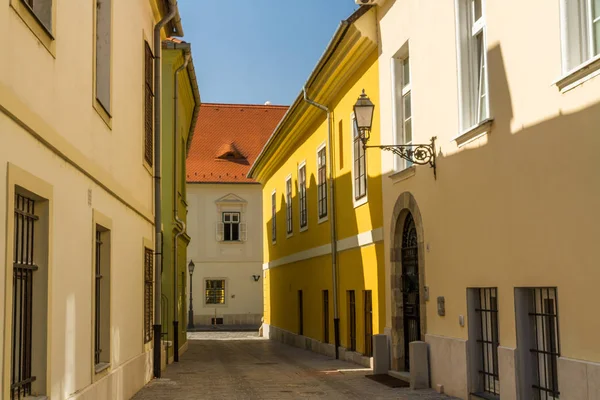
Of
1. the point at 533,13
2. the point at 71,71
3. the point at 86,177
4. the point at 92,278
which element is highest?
the point at 533,13

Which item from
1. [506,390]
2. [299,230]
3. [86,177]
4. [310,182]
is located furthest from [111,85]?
[299,230]

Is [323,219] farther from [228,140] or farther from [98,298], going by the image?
[228,140]

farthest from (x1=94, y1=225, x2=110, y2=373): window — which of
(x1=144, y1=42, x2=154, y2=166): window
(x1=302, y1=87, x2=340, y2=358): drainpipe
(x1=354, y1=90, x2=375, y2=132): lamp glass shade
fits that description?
(x1=302, y1=87, x2=340, y2=358): drainpipe

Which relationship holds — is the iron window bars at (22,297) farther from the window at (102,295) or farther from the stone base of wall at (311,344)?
the stone base of wall at (311,344)

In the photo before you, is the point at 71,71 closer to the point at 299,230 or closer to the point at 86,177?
the point at 86,177

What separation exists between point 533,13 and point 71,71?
16.2 feet

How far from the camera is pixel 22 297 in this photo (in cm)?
735

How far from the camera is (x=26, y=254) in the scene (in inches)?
292

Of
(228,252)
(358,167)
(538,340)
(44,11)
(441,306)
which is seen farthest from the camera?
(228,252)

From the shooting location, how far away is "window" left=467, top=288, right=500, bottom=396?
11.3 metres

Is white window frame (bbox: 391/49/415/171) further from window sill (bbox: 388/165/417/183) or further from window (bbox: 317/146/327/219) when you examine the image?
window (bbox: 317/146/327/219)

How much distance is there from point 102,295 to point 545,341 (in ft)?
18.1

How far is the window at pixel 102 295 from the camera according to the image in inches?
439

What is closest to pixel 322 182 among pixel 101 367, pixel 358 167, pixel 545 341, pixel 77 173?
pixel 358 167
